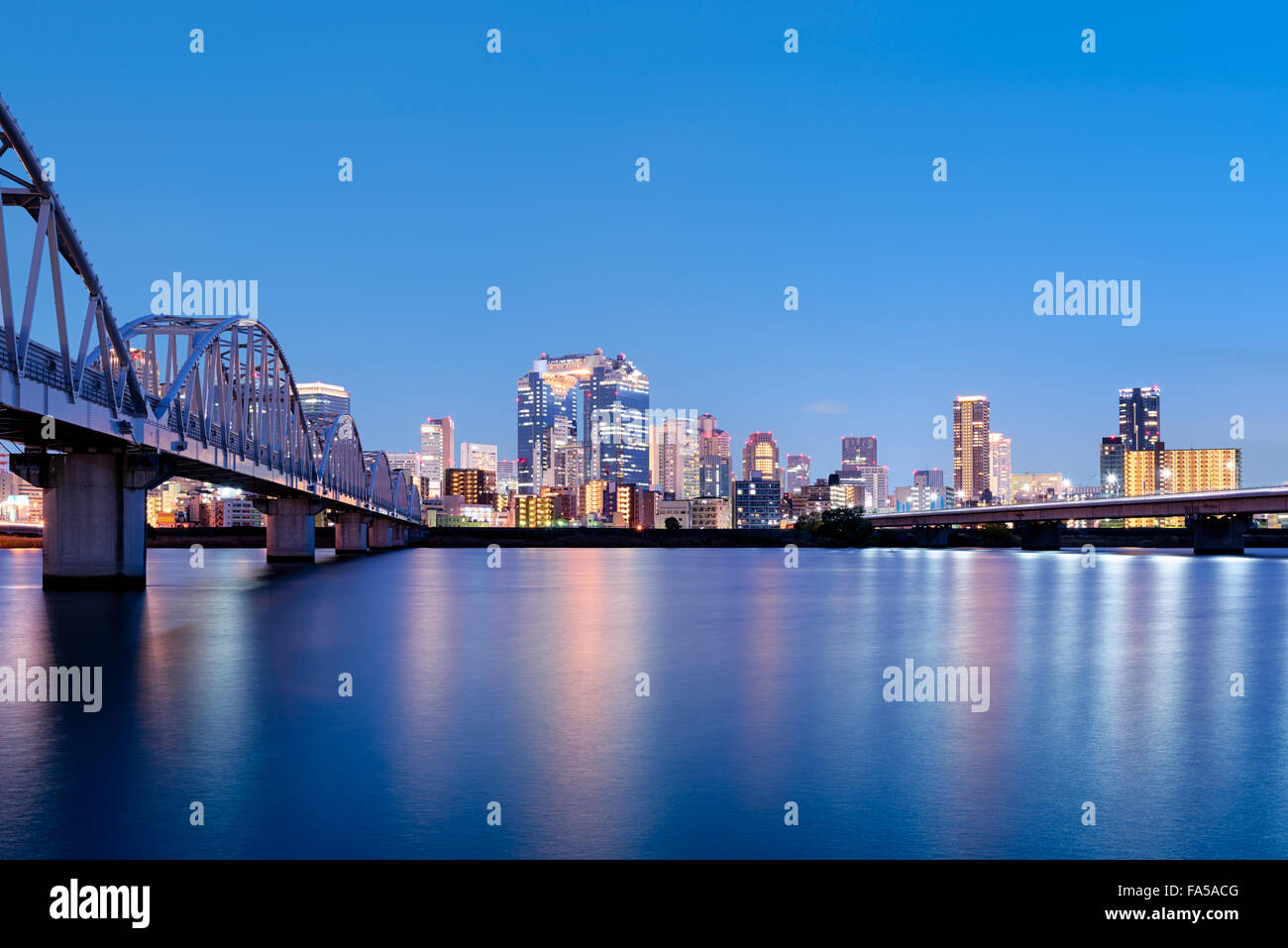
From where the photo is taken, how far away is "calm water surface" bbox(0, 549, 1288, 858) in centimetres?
1176

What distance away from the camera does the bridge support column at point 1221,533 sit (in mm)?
137500

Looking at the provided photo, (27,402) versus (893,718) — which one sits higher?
(27,402)

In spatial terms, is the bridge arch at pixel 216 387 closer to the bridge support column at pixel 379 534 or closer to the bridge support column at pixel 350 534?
the bridge support column at pixel 350 534

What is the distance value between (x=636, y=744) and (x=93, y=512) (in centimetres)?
4147

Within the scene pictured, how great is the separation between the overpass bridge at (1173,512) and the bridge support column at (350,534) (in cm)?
9293

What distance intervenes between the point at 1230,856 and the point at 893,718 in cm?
867

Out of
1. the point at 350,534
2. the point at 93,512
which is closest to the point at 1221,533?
the point at 350,534

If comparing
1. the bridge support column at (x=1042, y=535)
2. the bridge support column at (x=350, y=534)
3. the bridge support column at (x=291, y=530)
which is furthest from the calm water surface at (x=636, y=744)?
the bridge support column at (x=1042, y=535)

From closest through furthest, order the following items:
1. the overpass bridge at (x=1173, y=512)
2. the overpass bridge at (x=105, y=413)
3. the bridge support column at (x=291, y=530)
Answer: the overpass bridge at (x=105, y=413)
the bridge support column at (x=291, y=530)
the overpass bridge at (x=1173, y=512)

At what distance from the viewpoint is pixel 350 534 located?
477 feet

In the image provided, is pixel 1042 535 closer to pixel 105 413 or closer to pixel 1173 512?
pixel 1173 512
